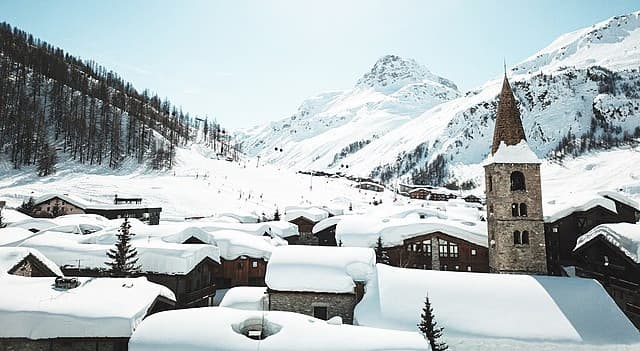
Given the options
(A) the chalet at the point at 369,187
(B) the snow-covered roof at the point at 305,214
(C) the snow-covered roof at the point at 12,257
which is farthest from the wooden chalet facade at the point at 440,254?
(A) the chalet at the point at 369,187

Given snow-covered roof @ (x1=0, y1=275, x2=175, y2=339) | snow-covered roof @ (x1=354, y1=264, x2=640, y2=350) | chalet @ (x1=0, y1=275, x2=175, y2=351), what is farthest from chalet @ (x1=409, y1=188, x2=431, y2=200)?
chalet @ (x1=0, y1=275, x2=175, y2=351)

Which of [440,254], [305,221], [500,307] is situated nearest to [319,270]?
[500,307]

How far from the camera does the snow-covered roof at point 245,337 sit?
1180cm

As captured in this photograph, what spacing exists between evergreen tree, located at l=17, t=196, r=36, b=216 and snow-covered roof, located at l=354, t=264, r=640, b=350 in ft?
169

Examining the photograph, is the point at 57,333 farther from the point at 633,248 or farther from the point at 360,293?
the point at 633,248

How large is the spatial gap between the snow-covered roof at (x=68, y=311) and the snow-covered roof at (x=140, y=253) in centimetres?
959

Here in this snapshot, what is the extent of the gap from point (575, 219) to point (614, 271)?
1110 cm

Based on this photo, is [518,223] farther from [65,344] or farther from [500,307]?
[65,344]

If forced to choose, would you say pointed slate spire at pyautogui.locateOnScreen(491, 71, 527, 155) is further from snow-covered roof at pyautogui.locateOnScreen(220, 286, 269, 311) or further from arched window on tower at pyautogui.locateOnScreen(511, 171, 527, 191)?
snow-covered roof at pyautogui.locateOnScreen(220, 286, 269, 311)

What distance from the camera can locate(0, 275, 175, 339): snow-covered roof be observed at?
1366 cm

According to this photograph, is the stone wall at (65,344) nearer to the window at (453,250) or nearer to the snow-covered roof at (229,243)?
the snow-covered roof at (229,243)

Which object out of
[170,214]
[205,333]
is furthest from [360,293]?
[170,214]

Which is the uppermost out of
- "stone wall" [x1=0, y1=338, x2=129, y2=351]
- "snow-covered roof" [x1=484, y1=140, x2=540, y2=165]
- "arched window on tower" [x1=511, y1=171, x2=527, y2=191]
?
"snow-covered roof" [x1=484, y1=140, x2=540, y2=165]

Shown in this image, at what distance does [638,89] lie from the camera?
Result: 6383 inches
